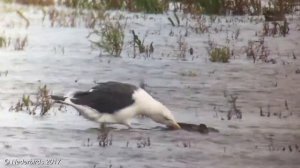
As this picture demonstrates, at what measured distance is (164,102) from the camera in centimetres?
267

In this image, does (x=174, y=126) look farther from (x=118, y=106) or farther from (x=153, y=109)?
(x=118, y=106)

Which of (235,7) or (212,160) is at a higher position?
(235,7)

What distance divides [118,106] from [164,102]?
16 centimetres

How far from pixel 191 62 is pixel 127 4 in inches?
12.1

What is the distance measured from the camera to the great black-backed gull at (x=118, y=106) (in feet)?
8.59

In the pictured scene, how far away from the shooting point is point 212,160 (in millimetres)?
2592

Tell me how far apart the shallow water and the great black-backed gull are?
0.03 meters

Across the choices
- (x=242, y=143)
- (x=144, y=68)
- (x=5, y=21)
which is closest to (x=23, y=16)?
(x=5, y=21)

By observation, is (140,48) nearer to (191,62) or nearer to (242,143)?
(191,62)

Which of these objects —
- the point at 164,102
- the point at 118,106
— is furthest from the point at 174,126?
→ the point at 118,106

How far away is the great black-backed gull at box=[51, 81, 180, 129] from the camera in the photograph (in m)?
2.62

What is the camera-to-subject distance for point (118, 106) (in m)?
2.63

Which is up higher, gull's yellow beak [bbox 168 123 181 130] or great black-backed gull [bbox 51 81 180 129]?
great black-backed gull [bbox 51 81 180 129]

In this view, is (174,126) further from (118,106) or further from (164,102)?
(118,106)
